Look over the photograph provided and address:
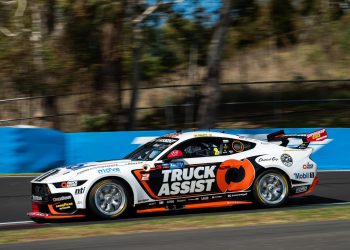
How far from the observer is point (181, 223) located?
8938 millimetres

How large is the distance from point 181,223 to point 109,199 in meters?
1.50

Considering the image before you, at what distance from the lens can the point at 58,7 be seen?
24031 millimetres

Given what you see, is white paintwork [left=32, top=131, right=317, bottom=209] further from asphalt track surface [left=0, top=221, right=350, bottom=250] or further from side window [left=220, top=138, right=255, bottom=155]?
asphalt track surface [left=0, top=221, right=350, bottom=250]

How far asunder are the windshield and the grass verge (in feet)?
3.83

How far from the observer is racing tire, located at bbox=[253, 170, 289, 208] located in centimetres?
1066

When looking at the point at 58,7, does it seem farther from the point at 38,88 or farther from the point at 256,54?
the point at 256,54

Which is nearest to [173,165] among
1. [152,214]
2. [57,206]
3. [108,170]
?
[152,214]

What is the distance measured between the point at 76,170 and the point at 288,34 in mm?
23749

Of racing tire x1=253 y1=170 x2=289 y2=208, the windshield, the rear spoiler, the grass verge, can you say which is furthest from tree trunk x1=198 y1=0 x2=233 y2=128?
the grass verge

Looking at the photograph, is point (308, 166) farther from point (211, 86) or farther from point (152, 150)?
point (211, 86)

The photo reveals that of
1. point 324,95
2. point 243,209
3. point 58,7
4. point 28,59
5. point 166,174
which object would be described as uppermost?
point 58,7

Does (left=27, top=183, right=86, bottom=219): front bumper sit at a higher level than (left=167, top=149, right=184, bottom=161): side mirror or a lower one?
lower

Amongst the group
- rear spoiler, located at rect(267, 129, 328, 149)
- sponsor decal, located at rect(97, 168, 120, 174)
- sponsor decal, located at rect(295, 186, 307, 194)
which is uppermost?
rear spoiler, located at rect(267, 129, 328, 149)

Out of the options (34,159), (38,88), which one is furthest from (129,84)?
(34,159)
